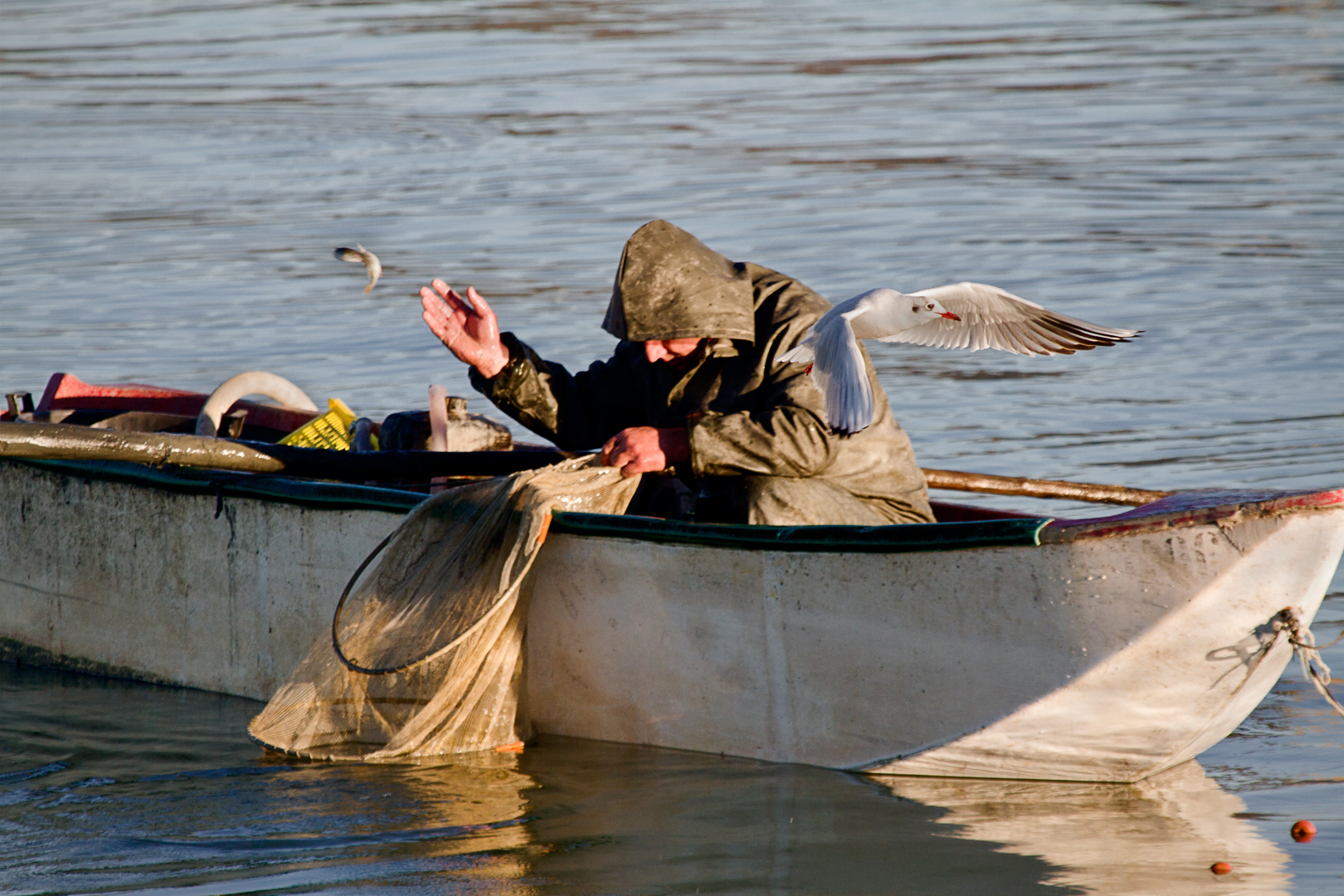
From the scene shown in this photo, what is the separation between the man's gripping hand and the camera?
15.5 ft

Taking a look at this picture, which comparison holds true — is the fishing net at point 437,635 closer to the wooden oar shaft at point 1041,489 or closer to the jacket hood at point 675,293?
the jacket hood at point 675,293

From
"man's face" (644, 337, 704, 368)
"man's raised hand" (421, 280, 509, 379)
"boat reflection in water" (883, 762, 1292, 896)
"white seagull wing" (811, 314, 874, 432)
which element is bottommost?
"boat reflection in water" (883, 762, 1292, 896)

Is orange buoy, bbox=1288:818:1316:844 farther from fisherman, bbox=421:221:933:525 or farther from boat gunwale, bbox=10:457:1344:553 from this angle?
fisherman, bbox=421:221:933:525

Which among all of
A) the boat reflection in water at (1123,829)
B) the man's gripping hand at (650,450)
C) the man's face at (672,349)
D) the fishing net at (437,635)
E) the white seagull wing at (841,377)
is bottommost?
the boat reflection in water at (1123,829)

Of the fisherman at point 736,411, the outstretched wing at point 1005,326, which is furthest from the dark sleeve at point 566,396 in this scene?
the outstretched wing at point 1005,326

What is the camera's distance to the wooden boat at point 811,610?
13.1 feet

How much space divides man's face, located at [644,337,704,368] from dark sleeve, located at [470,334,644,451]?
497 millimetres

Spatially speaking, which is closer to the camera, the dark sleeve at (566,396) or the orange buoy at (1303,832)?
the orange buoy at (1303,832)

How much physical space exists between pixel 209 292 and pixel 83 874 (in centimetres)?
865

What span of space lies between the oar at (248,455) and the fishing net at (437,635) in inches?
19.6

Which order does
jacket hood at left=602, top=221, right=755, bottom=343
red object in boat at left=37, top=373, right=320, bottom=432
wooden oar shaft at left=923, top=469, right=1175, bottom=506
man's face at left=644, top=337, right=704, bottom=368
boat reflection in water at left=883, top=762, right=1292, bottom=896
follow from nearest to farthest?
boat reflection in water at left=883, top=762, right=1292, bottom=896, jacket hood at left=602, top=221, right=755, bottom=343, man's face at left=644, top=337, right=704, bottom=368, wooden oar shaft at left=923, top=469, right=1175, bottom=506, red object in boat at left=37, top=373, right=320, bottom=432

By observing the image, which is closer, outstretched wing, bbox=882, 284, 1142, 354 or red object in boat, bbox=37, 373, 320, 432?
outstretched wing, bbox=882, 284, 1142, 354

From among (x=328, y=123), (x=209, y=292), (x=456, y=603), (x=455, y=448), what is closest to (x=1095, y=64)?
(x=328, y=123)

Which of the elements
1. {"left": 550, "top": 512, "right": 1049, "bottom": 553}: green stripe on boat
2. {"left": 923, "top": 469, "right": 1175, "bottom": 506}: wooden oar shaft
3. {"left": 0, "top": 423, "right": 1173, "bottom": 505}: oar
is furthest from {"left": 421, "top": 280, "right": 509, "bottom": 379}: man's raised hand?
{"left": 923, "top": 469, "right": 1175, "bottom": 506}: wooden oar shaft
